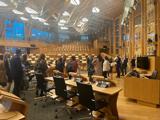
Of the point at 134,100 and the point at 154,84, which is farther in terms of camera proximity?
the point at 134,100

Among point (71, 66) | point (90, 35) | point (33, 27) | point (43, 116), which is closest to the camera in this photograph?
point (43, 116)

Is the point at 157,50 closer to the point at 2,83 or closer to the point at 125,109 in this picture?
the point at 125,109

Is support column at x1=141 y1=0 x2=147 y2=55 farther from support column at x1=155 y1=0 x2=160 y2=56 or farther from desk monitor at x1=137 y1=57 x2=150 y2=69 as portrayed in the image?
desk monitor at x1=137 y1=57 x2=150 y2=69

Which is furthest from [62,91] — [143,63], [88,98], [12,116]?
[143,63]

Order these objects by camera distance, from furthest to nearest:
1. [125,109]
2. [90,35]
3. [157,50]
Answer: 1. [90,35]
2. [157,50]
3. [125,109]

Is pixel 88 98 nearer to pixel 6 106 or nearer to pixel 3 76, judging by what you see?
pixel 6 106

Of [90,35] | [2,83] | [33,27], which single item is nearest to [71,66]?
[2,83]

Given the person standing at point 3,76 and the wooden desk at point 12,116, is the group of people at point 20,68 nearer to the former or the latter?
the person standing at point 3,76

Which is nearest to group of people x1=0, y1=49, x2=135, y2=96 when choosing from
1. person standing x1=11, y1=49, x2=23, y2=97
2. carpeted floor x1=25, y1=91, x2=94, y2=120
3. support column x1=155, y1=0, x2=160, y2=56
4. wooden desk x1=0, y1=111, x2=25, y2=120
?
person standing x1=11, y1=49, x2=23, y2=97

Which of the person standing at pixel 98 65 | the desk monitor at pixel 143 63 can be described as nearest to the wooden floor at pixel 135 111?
the desk monitor at pixel 143 63

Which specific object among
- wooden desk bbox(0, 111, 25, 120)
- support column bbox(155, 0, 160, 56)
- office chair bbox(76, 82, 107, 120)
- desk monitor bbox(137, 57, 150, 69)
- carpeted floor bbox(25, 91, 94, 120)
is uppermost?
support column bbox(155, 0, 160, 56)

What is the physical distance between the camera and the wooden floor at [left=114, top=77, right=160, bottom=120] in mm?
6090

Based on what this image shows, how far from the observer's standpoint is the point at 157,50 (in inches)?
447

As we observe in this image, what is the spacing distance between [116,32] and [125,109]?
2026 centimetres
